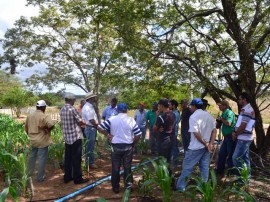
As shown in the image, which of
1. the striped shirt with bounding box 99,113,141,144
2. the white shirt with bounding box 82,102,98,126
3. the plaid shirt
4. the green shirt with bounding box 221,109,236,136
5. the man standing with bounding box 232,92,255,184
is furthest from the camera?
the white shirt with bounding box 82,102,98,126

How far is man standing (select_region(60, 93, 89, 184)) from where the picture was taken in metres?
5.12

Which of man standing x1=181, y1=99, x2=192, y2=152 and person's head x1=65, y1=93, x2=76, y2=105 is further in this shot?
man standing x1=181, y1=99, x2=192, y2=152

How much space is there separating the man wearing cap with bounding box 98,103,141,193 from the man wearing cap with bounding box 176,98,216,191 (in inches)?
35.2

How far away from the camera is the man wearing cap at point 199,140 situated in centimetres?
448

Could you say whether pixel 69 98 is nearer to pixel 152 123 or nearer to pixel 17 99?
pixel 152 123

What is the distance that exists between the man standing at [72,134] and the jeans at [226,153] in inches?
109

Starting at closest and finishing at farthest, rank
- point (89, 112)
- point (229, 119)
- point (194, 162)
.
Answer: point (194, 162) → point (229, 119) → point (89, 112)

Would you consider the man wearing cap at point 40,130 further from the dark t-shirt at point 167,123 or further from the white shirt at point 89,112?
the dark t-shirt at point 167,123

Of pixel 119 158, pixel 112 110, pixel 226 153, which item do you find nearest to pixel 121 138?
pixel 119 158

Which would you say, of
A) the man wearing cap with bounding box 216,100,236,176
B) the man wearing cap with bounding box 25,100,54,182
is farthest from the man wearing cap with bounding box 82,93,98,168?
the man wearing cap with bounding box 216,100,236,176

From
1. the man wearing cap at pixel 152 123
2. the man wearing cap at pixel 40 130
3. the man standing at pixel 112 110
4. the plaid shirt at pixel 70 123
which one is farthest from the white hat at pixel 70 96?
the man wearing cap at pixel 152 123

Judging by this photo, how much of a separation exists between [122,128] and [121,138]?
0.53 ft

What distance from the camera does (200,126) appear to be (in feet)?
14.8

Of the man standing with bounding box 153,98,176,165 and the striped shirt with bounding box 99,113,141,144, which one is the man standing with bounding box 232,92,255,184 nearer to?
the man standing with bounding box 153,98,176,165
